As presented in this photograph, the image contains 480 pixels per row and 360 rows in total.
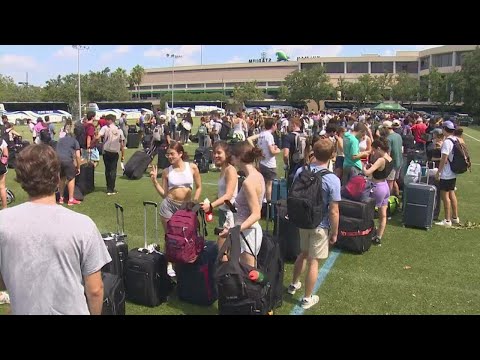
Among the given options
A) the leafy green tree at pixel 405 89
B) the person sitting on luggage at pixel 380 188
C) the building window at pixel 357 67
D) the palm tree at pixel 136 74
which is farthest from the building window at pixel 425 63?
the person sitting on luggage at pixel 380 188

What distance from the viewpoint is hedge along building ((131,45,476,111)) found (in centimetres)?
8794

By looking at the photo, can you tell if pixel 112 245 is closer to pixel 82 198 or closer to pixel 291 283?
pixel 291 283

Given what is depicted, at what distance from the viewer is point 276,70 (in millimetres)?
118562

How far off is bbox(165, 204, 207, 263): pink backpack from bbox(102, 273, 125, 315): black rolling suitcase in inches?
24.4

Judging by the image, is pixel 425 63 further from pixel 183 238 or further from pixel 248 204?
pixel 183 238

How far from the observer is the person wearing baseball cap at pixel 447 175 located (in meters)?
7.49

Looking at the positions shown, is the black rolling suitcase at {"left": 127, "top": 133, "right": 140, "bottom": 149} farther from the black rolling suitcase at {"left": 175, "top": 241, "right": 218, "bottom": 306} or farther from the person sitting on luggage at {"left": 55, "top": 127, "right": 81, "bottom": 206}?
the black rolling suitcase at {"left": 175, "top": 241, "right": 218, "bottom": 306}

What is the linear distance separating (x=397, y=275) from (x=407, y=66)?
10311 centimetres

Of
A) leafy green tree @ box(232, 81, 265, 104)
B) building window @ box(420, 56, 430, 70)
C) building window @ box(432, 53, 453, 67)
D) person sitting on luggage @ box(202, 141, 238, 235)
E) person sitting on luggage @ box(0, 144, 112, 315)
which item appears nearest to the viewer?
person sitting on luggage @ box(0, 144, 112, 315)

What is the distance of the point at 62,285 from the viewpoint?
229cm

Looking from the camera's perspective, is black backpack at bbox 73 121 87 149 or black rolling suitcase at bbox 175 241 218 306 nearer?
black rolling suitcase at bbox 175 241 218 306

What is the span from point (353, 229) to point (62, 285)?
485 centimetres

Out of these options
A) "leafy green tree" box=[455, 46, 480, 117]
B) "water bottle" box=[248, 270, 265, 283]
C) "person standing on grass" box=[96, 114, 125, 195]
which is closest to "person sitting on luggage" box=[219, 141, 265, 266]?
"water bottle" box=[248, 270, 265, 283]

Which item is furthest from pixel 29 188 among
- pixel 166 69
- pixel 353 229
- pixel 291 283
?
pixel 166 69
